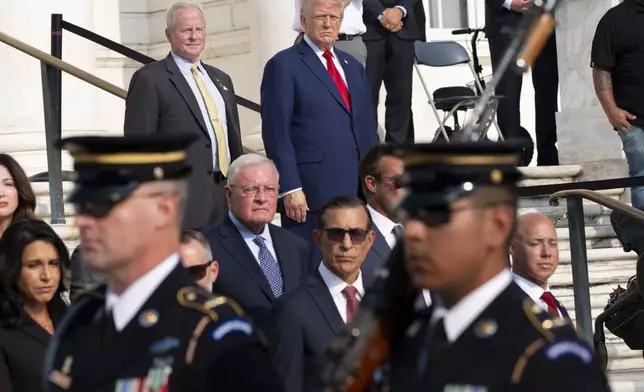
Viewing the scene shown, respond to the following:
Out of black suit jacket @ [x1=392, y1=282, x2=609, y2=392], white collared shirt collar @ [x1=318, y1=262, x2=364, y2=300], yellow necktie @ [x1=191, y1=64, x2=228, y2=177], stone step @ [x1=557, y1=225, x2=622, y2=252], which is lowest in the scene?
stone step @ [x1=557, y1=225, x2=622, y2=252]

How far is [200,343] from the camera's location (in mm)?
3875

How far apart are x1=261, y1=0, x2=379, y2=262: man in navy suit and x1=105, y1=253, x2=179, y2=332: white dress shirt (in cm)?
434

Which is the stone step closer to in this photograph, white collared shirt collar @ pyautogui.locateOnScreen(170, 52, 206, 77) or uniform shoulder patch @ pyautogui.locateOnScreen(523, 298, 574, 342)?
white collared shirt collar @ pyautogui.locateOnScreen(170, 52, 206, 77)

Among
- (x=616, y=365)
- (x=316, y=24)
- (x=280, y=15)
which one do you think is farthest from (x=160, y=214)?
(x=280, y=15)

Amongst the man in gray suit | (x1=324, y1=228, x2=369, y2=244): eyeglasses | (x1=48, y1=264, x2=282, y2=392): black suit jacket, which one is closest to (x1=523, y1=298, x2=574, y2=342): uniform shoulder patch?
(x1=48, y1=264, x2=282, y2=392): black suit jacket

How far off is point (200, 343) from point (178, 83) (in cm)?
503

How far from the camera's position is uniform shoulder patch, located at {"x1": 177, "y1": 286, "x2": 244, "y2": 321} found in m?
3.94

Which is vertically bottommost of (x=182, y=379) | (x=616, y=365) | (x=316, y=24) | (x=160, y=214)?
(x=616, y=365)

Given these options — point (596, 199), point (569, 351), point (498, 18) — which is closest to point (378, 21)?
point (498, 18)

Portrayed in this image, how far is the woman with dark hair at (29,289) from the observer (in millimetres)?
6250

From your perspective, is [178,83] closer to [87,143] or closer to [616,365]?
[616,365]

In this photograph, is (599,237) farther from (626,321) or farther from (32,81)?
(32,81)

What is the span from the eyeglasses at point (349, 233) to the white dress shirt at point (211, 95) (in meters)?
1.95

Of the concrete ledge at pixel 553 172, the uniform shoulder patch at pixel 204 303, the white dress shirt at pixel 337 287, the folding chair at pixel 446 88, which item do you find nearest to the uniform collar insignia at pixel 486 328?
the uniform shoulder patch at pixel 204 303
